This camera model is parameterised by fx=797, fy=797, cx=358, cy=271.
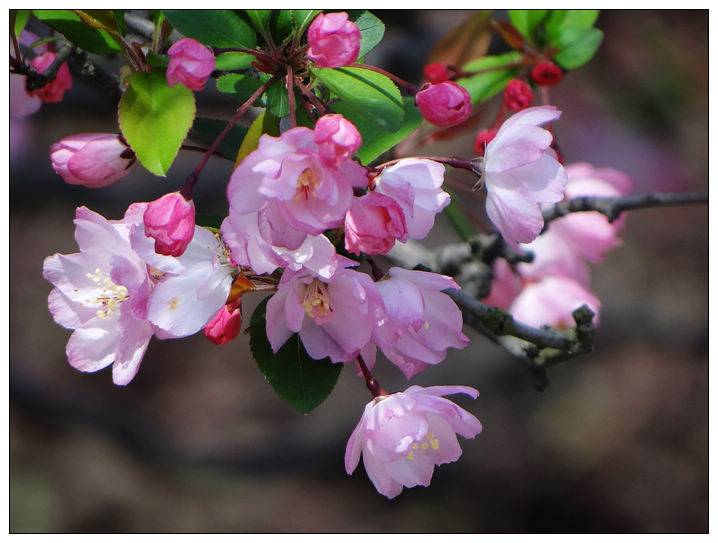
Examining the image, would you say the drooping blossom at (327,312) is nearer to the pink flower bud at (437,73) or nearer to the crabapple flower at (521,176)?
the crabapple flower at (521,176)

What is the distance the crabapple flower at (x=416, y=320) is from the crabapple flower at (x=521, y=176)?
82 millimetres

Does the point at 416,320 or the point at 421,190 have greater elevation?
the point at 421,190

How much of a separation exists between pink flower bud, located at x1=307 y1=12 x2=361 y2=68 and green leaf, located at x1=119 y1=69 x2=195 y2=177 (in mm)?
128

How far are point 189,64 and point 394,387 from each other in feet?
7.10

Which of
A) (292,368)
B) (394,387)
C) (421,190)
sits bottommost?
(394,387)

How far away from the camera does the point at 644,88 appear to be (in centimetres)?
270

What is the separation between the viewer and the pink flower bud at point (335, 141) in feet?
1.98

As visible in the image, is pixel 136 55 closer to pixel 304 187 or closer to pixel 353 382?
pixel 304 187

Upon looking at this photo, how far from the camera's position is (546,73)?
117cm

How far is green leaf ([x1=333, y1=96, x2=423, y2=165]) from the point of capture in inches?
28.1

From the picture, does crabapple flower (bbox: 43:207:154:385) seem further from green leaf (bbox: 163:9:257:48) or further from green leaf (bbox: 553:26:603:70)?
green leaf (bbox: 553:26:603:70)

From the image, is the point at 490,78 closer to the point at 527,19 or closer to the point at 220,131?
the point at 527,19

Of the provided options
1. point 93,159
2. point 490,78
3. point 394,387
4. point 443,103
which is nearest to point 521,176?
point 443,103

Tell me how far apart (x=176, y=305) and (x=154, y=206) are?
9cm
